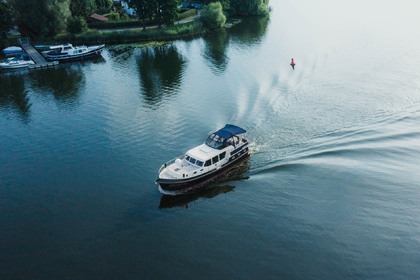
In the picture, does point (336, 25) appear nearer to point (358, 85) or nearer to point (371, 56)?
point (371, 56)

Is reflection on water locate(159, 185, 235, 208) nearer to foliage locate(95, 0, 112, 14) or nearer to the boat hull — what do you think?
the boat hull

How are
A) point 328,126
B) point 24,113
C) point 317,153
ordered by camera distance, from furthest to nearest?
1. point 24,113
2. point 328,126
3. point 317,153

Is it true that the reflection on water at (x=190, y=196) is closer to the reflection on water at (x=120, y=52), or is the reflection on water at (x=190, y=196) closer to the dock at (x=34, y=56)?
the reflection on water at (x=120, y=52)

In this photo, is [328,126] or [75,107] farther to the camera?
[75,107]

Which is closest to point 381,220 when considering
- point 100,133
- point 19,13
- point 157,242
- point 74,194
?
point 157,242

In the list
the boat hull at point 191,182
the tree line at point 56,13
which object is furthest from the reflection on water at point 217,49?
the boat hull at point 191,182

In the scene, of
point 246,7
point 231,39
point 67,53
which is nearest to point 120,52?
point 67,53

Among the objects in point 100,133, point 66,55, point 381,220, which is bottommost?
point 381,220
